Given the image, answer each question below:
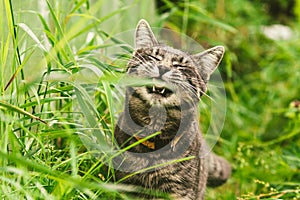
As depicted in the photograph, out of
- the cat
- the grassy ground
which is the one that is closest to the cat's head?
the cat

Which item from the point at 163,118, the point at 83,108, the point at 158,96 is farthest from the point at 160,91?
the point at 83,108

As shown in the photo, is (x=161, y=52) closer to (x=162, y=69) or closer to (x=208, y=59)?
(x=162, y=69)

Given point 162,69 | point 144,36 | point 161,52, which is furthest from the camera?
point 144,36

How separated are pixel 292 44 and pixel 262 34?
48.3 inches

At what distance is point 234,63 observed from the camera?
18.2 feet

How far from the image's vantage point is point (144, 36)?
2453 millimetres

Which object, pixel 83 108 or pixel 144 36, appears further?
pixel 144 36

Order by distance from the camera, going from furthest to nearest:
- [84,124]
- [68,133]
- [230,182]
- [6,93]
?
[230,182], [84,124], [6,93], [68,133]

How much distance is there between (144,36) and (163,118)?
38 centimetres

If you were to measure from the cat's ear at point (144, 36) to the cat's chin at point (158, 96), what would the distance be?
25 cm

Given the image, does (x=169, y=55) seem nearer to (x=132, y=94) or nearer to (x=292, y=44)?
(x=132, y=94)

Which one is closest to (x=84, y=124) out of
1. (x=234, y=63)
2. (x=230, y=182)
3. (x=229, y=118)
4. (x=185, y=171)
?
(x=185, y=171)

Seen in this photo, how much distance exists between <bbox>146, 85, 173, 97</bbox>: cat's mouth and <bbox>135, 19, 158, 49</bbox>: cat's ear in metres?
0.28

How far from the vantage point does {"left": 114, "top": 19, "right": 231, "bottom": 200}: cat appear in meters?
2.26
